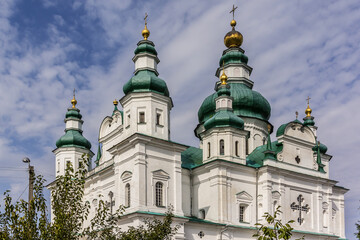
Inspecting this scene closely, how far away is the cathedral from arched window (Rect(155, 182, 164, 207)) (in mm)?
27

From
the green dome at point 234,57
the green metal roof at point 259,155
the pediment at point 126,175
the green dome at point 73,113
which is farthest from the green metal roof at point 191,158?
the green dome at point 234,57

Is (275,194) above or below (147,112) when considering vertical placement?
below

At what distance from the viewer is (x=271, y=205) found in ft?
102

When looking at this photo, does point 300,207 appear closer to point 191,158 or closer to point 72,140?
point 191,158

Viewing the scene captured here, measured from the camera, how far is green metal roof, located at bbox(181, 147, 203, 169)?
32.0m

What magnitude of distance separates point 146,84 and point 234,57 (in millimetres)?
14292

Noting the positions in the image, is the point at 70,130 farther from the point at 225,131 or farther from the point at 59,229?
the point at 59,229

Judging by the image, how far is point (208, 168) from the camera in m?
30.4

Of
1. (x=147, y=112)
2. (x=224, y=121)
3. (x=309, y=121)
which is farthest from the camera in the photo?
(x=309, y=121)

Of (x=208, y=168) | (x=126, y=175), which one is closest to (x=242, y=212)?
(x=208, y=168)

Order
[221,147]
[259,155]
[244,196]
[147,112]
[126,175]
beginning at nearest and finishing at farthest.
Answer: [126,175], [147,112], [244,196], [221,147], [259,155]

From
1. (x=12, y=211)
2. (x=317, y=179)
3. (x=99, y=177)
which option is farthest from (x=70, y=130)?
(x=12, y=211)

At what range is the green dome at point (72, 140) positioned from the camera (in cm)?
3681

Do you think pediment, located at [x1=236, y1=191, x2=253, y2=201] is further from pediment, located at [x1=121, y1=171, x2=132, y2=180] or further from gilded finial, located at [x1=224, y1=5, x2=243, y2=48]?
gilded finial, located at [x1=224, y1=5, x2=243, y2=48]
